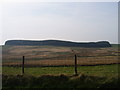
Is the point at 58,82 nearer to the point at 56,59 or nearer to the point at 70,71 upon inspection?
the point at 70,71

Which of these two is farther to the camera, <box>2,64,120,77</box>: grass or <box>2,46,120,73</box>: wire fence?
<box>2,46,120,73</box>: wire fence

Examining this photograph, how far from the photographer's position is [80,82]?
35.9 feet

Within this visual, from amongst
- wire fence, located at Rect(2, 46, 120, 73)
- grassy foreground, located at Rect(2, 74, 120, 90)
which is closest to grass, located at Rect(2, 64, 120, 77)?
wire fence, located at Rect(2, 46, 120, 73)

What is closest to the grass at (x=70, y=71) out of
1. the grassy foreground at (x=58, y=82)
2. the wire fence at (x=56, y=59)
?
the wire fence at (x=56, y=59)

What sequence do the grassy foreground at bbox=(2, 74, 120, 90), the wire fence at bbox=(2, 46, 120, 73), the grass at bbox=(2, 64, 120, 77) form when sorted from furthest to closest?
1. the wire fence at bbox=(2, 46, 120, 73)
2. the grass at bbox=(2, 64, 120, 77)
3. the grassy foreground at bbox=(2, 74, 120, 90)

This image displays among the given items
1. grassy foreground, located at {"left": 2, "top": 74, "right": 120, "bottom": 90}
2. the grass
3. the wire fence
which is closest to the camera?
grassy foreground, located at {"left": 2, "top": 74, "right": 120, "bottom": 90}

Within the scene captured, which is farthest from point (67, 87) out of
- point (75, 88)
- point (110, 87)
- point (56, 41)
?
point (56, 41)

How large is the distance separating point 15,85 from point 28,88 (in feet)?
2.95

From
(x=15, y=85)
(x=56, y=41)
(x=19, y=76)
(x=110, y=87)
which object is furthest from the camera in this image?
(x=56, y=41)

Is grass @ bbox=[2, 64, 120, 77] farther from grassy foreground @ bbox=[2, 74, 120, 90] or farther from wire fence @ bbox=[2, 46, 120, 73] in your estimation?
grassy foreground @ bbox=[2, 74, 120, 90]

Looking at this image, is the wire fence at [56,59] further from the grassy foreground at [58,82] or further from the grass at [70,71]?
the grassy foreground at [58,82]

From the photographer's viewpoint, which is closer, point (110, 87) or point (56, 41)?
point (110, 87)

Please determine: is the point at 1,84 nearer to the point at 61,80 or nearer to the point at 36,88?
the point at 36,88

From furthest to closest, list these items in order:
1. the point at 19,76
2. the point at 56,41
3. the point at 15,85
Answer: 1. the point at 56,41
2. the point at 19,76
3. the point at 15,85
